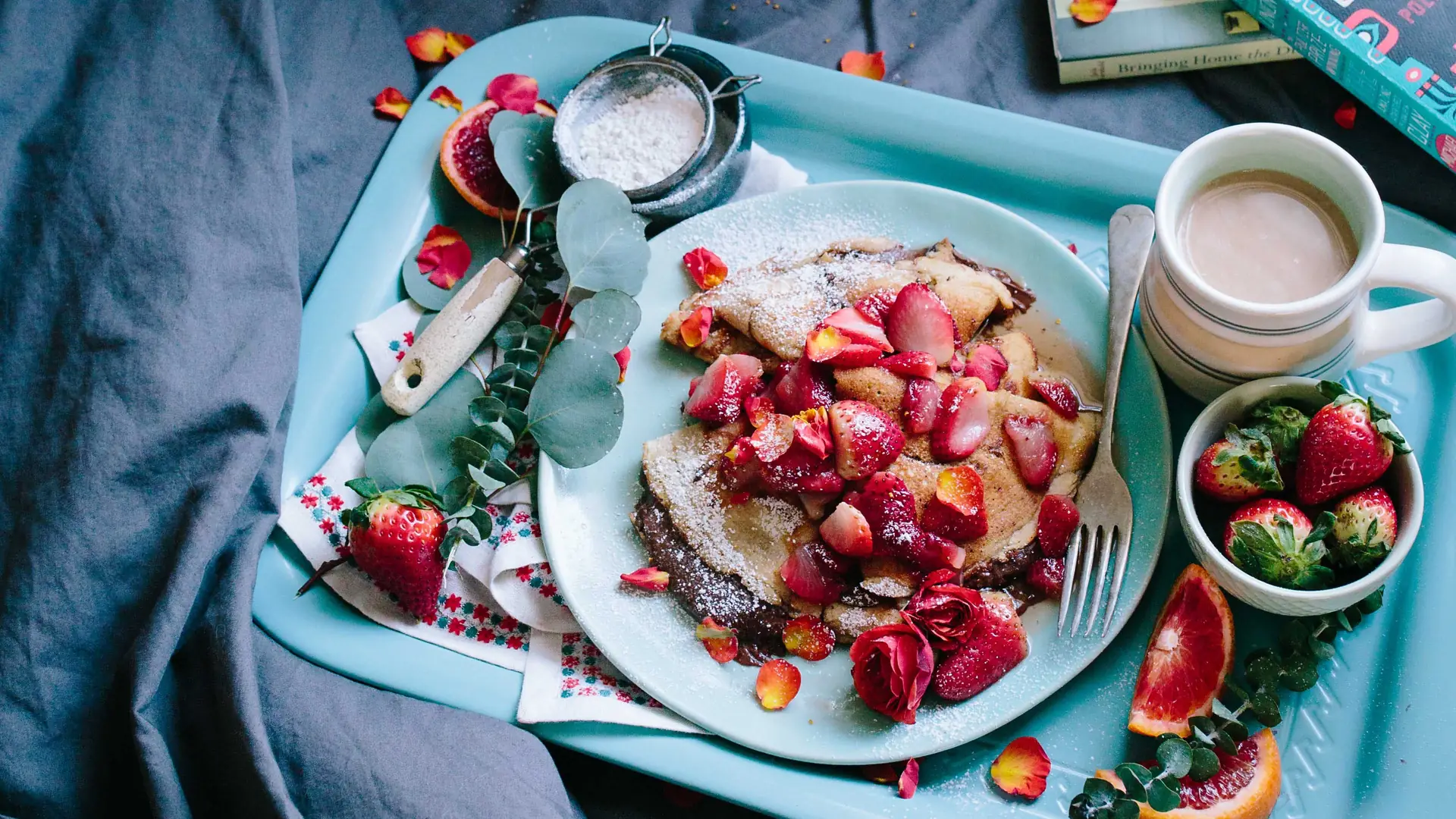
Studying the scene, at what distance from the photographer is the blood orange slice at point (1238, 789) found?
171 cm

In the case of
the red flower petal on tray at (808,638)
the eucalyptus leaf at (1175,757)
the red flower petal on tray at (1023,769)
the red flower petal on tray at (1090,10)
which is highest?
the red flower petal on tray at (1090,10)

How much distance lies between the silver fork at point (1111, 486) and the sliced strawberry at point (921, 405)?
0.94 ft

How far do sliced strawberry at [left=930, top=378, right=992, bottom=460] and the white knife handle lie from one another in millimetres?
857

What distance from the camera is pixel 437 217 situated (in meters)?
2.38

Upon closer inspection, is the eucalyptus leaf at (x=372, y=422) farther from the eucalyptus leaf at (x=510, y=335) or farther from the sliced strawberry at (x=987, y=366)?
the sliced strawberry at (x=987, y=366)

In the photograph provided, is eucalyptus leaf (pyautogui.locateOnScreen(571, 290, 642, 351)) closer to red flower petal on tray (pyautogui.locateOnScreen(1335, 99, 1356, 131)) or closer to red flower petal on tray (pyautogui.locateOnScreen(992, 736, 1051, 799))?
red flower petal on tray (pyautogui.locateOnScreen(992, 736, 1051, 799))

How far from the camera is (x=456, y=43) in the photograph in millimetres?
2523

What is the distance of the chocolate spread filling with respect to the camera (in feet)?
6.32

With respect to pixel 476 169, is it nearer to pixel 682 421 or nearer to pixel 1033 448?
pixel 682 421

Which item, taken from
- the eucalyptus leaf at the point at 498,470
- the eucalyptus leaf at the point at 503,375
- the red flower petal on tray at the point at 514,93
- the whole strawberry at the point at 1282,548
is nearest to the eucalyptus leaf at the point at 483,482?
the eucalyptus leaf at the point at 498,470

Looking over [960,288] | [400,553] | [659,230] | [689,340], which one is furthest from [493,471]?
[960,288]

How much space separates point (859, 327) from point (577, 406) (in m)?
0.53

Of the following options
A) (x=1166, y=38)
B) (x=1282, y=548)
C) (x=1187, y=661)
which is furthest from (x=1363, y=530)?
(x=1166, y=38)

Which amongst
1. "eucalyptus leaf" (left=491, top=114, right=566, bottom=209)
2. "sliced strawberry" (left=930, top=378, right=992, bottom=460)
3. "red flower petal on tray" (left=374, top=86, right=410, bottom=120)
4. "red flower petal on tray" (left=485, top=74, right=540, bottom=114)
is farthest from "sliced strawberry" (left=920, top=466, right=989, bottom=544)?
"red flower petal on tray" (left=374, top=86, right=410, bottom=120)
